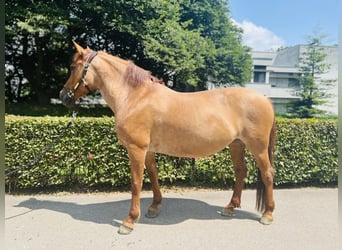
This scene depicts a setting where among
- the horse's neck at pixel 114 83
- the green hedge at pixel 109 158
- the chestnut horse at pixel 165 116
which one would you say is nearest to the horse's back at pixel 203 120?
the chestnut horse at pixel 165 116

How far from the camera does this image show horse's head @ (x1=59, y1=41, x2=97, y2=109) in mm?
3502

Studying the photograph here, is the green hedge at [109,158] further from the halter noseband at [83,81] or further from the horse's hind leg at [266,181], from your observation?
the horse's hind leg at [266,181]

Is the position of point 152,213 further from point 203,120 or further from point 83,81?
point 83,81

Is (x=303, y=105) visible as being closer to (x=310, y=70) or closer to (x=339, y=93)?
(x=310, y=70)

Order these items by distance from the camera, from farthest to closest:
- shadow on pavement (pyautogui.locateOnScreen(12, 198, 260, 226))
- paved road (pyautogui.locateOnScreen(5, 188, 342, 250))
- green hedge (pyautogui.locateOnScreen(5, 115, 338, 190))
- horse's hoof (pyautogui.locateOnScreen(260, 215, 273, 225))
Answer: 1. green hedge (pyautogui.locateOnScreen(5, 115, 338, 190))
2. shadow on pavement (pyautogui.locateOnScreen(12, 198, 260, 226))
3. horse's hoof (pyautogui.locateOnScreen(260, 215, 273, 225))
4. paved road (pyautogui.locateOnScreen(5, 188, 342, 250))

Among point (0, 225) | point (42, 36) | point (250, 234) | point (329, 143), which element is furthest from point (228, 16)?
point (0, 225)

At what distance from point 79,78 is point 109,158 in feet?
6.01

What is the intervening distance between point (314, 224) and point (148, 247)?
7.64ft

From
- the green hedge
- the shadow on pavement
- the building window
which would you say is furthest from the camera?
the building window

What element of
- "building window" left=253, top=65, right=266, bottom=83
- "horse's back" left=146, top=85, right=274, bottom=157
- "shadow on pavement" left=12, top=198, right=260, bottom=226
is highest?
"building window" left=253, top=65, right=266, bottom=83

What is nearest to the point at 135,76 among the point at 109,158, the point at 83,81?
the point at 83,81

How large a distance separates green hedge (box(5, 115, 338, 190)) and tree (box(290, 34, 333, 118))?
19.8 metres

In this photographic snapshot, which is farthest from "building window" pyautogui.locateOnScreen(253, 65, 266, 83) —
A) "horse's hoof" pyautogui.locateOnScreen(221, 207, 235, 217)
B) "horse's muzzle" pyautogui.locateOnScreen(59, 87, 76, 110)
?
"horse's muzzle" pyautogui.locateOnScreen(59, 87, 76, 110)

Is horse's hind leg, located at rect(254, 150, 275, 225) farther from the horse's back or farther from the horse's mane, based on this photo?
the horse's mane
